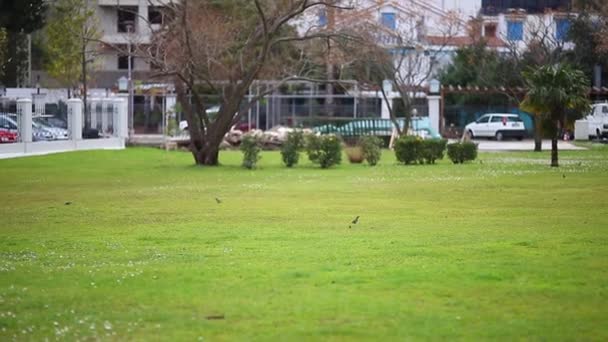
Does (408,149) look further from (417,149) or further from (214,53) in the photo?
(214,53)

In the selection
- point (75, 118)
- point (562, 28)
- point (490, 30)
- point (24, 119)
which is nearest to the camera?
point (24, 119)

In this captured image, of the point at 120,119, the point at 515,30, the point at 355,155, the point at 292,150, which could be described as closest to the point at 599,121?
the point at 515,30

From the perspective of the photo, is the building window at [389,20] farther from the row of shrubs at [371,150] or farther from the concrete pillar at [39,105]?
the row of shrubs at [371,150]

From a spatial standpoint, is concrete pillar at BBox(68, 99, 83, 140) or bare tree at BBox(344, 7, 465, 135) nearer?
concrete pillar at BBox(68, 99, 83, 140)

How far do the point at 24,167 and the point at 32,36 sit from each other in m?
35.6

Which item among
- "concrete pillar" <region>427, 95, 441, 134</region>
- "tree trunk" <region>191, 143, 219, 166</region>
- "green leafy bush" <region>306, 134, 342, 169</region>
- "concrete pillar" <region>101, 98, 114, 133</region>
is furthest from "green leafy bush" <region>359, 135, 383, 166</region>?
"concrete pillar" <region>427, 95, 441, 134</region>

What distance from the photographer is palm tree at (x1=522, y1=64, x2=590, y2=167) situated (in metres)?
32.7

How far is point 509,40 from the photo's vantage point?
6153cm

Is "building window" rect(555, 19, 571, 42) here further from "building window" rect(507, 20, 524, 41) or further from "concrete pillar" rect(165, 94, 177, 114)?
"concrete pillar" rect(165, 94, 177, 114)

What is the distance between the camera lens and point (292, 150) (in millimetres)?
35844

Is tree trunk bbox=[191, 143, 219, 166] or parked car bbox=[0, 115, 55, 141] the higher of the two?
parked car bbox=[0, 115, 55, 141]

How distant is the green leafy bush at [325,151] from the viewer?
35.2 meters

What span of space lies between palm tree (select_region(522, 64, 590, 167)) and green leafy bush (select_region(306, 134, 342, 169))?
6.75m

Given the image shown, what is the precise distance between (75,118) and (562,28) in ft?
111
